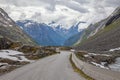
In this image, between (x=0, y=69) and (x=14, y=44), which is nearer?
(x=0, y=69)

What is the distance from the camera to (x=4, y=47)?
11794 centimetres

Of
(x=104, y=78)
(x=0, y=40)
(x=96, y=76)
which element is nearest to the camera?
(x=104, y=78)

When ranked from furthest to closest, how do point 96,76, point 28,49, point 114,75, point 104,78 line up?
point 28,49 < point 96,76 < point 104,78 < point 114,75

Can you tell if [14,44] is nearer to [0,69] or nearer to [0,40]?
[0,40]

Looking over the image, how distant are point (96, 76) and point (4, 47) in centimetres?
9341

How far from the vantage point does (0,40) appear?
113062 millimetres

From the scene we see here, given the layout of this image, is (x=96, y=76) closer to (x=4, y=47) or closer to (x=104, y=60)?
(x=4, y=47)

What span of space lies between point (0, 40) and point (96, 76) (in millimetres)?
88971

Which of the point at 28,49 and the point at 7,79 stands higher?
the point at 28,49

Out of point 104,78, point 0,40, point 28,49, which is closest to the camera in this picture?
point 104,78

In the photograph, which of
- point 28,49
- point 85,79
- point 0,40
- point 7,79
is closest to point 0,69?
point 7,79

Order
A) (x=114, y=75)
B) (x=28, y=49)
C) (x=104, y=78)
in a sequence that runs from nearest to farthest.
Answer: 1. (x=114, y=75)
2. (x=104, y=78)
3. (x=28, y=49)

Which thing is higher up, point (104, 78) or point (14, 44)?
point (14, 44)

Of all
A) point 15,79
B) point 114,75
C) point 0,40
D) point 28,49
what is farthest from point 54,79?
point 28,49
